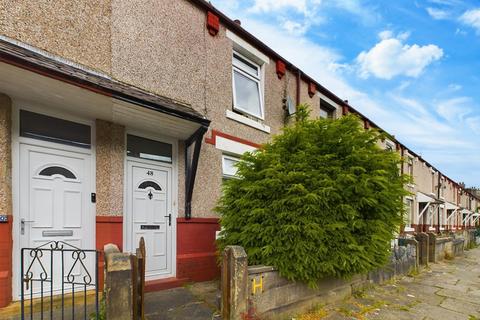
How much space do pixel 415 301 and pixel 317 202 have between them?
318 centimetres

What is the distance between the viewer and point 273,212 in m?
4.54

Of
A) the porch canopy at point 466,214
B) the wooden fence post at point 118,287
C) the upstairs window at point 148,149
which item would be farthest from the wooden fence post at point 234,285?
the porch canopy at point 466,214

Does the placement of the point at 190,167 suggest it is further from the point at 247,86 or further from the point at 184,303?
the point at 247,86

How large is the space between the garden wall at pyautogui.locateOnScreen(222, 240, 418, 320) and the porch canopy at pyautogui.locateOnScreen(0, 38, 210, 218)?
218 centimetres

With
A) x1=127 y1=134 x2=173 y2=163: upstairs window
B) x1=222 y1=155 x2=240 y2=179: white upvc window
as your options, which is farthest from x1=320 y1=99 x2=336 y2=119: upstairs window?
x1=127 y1=134 x2=173 y2=163: upstairs window

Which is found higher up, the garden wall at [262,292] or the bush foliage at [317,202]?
the bush foliage at [317,202]

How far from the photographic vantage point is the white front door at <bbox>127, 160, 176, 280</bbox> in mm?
5188

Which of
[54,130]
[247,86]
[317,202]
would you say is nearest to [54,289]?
[54,130]

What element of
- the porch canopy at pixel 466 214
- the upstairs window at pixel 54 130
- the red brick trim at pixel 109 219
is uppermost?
the upstairs window at pixel 54 130

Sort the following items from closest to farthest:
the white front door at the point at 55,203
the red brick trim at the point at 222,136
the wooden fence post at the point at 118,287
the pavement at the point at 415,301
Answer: the wooden fence post at the point at 118,287, the white front door at the point at 55,203, the pavement at the point at 415,301, the red brick trim at the point at 222,136

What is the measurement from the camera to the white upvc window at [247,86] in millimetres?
7266

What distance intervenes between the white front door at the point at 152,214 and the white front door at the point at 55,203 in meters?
0.69

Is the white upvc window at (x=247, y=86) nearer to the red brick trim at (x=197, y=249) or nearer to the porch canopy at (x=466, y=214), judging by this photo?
the red brick trim at (x=197, y=249)

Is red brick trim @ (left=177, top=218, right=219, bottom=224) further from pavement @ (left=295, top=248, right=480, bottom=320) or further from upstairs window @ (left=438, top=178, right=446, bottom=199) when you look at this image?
upstairs window @ (left=438, top=178, right=446, bottom=199)
